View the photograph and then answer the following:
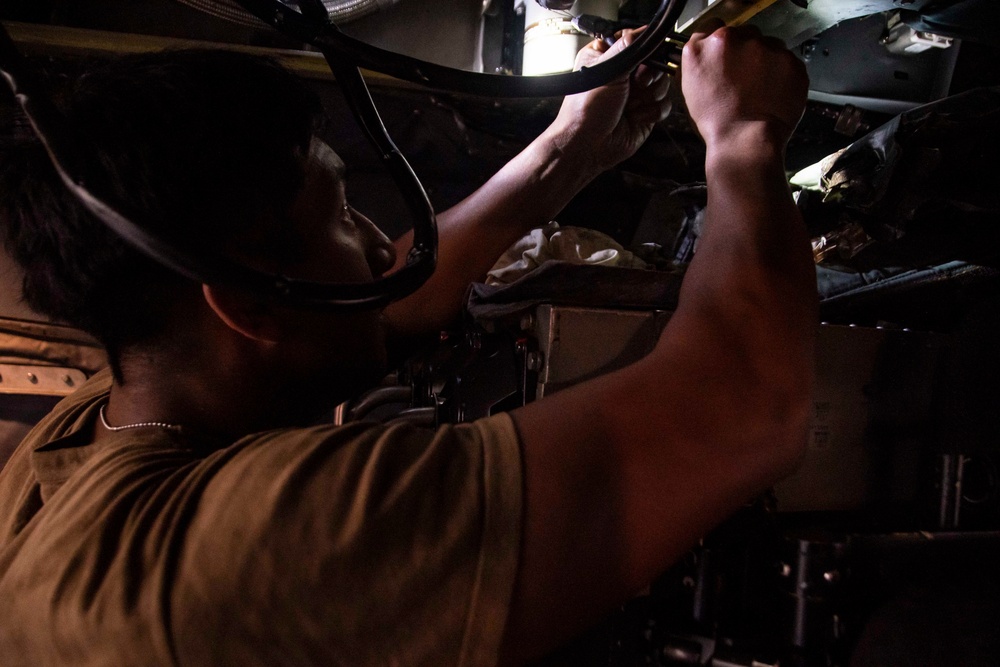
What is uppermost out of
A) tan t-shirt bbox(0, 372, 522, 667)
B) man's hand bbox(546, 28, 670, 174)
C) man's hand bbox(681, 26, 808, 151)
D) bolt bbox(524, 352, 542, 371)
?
man's hand bbox(546, 28, 670, 174)

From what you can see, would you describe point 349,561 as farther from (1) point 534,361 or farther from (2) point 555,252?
(2) point 555,252

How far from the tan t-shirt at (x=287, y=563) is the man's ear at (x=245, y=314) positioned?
0.57ft

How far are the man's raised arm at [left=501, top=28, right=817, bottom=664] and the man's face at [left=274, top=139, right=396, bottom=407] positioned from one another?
288 mm

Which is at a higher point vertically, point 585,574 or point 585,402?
point 585,402

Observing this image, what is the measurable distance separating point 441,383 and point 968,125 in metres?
1.00

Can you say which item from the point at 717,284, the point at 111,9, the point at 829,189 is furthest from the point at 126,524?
the point at 111,9

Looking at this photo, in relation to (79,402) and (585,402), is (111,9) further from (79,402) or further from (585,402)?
(585,402)

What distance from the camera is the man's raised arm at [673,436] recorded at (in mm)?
498

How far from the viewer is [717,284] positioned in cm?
59

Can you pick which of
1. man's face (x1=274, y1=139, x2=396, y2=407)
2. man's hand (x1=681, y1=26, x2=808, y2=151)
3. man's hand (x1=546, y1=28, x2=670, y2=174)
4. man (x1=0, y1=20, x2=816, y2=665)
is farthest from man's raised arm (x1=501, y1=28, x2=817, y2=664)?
man's hand (x1=546, y1=28, x2=670, y2=174)

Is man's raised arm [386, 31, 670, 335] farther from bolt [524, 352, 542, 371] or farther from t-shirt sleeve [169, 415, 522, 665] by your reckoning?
t-shirt sleeve [169, 415, 522, 665]

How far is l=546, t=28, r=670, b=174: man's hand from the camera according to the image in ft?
3.27

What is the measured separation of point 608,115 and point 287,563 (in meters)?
0.87

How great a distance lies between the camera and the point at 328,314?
0.68 meters
